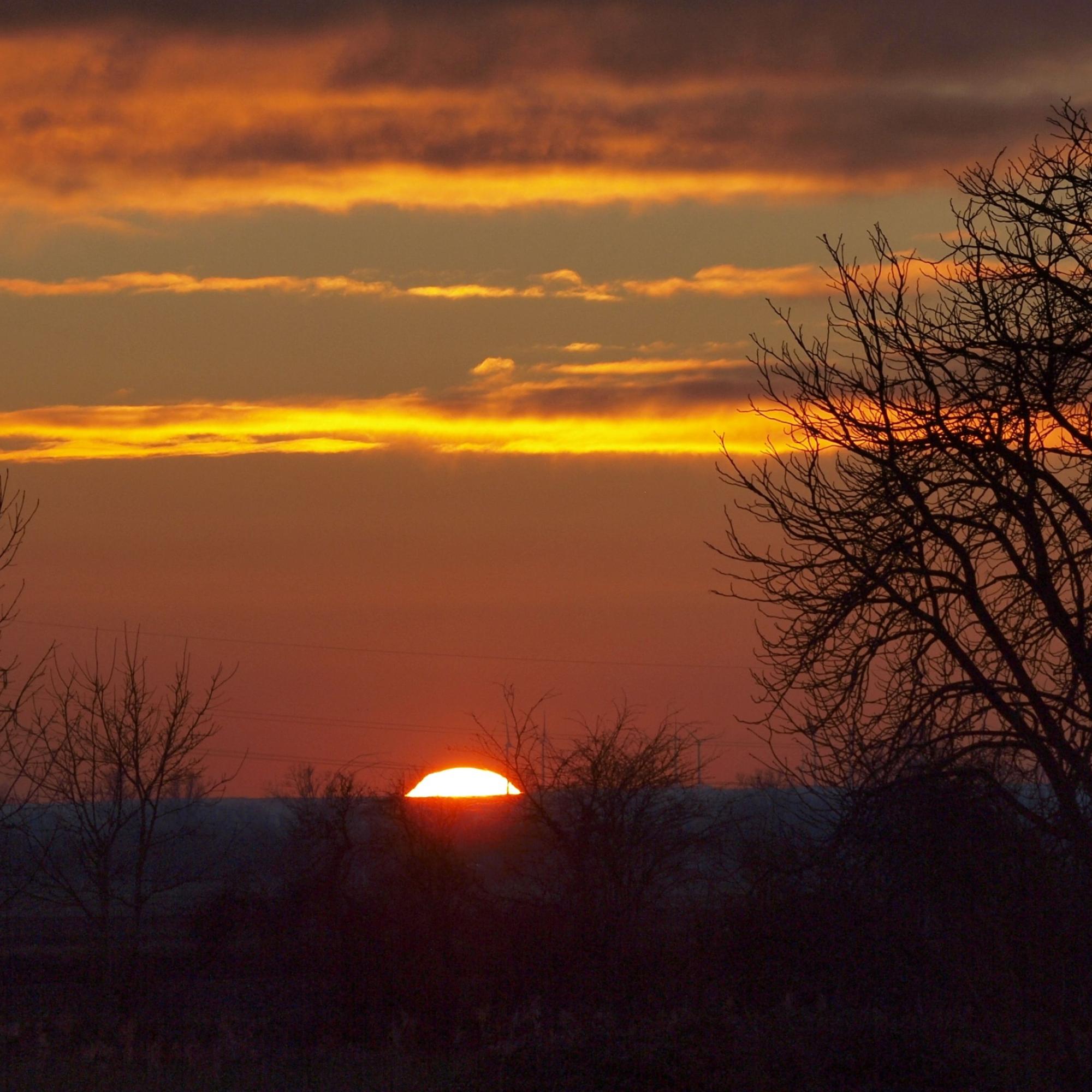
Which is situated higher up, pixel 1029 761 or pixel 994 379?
pixel 994 379

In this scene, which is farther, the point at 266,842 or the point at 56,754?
the point at 266,842

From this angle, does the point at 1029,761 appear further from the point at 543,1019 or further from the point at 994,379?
the point at 543,1019

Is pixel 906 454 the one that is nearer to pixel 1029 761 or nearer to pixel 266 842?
pixel 1029 761

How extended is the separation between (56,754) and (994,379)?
18324mm

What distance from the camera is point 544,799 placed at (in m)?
31.3

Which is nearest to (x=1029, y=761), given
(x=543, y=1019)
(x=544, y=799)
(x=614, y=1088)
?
(x=614, y=1088)

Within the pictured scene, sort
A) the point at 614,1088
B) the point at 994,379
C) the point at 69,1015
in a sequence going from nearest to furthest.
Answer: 1. the point at 994,379
2. the point at 614,1088
3. the point at 69,1015

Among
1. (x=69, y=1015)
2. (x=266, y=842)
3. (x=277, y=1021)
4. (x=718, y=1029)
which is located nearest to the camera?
(x=718, y=1029)

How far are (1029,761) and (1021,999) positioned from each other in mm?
2329

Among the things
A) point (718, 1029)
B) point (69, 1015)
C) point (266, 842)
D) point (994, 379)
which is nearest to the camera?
point (994, 379)

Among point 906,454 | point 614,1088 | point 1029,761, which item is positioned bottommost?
point 614,1088

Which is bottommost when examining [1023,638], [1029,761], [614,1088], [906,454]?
[614,1088]

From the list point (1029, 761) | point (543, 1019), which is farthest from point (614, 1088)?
point (543, 1019)

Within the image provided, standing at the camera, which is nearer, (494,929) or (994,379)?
(994,379)
